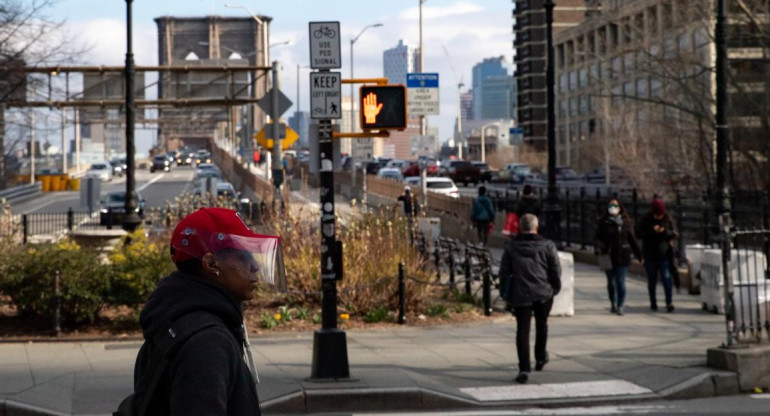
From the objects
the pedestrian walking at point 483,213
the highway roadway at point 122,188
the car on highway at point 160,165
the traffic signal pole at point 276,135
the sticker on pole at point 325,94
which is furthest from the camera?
the car on highway at point 160,165

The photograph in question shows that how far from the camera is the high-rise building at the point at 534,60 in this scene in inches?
5896

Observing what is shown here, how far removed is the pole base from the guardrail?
5248 centimetres

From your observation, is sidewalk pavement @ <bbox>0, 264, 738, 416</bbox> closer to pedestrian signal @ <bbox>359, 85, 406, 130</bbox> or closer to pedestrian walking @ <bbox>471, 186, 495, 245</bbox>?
pedestrian signal @ <bbox>359, 85, 406, 130</bbox>

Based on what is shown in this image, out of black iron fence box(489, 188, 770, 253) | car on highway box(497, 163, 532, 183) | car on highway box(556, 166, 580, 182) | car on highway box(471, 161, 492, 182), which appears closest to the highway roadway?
car on highway box(471, 161, 492, 182)

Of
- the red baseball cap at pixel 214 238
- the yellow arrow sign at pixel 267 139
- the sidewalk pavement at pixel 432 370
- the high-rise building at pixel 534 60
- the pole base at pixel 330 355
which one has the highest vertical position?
the high-rise building at pixel 534 60

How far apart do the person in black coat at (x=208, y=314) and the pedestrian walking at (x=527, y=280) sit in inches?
331

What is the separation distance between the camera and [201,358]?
10.2 feet

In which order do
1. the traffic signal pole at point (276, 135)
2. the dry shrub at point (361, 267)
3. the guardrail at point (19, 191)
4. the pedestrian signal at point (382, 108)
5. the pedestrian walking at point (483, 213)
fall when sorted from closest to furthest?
the pedestrian signal at point (382, 108), the dry shrub at point (361, 267), the traffic signal pole at point (276, 135), the pedestrian walking at point (483, 213), the guardrail at point (19, 191)

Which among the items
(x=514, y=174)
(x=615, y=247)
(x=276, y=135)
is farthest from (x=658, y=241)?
(x=514, y=174)

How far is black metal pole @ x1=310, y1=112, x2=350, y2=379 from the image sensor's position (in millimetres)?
11266

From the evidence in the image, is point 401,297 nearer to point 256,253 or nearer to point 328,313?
point 328,313

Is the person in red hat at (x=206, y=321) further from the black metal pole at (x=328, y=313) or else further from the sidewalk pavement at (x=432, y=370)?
the black metal pole at (x=328, y=313)

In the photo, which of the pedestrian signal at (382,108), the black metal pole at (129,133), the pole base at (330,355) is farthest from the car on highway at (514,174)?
the pole base at (330,355)

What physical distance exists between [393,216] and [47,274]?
7.14 meters
